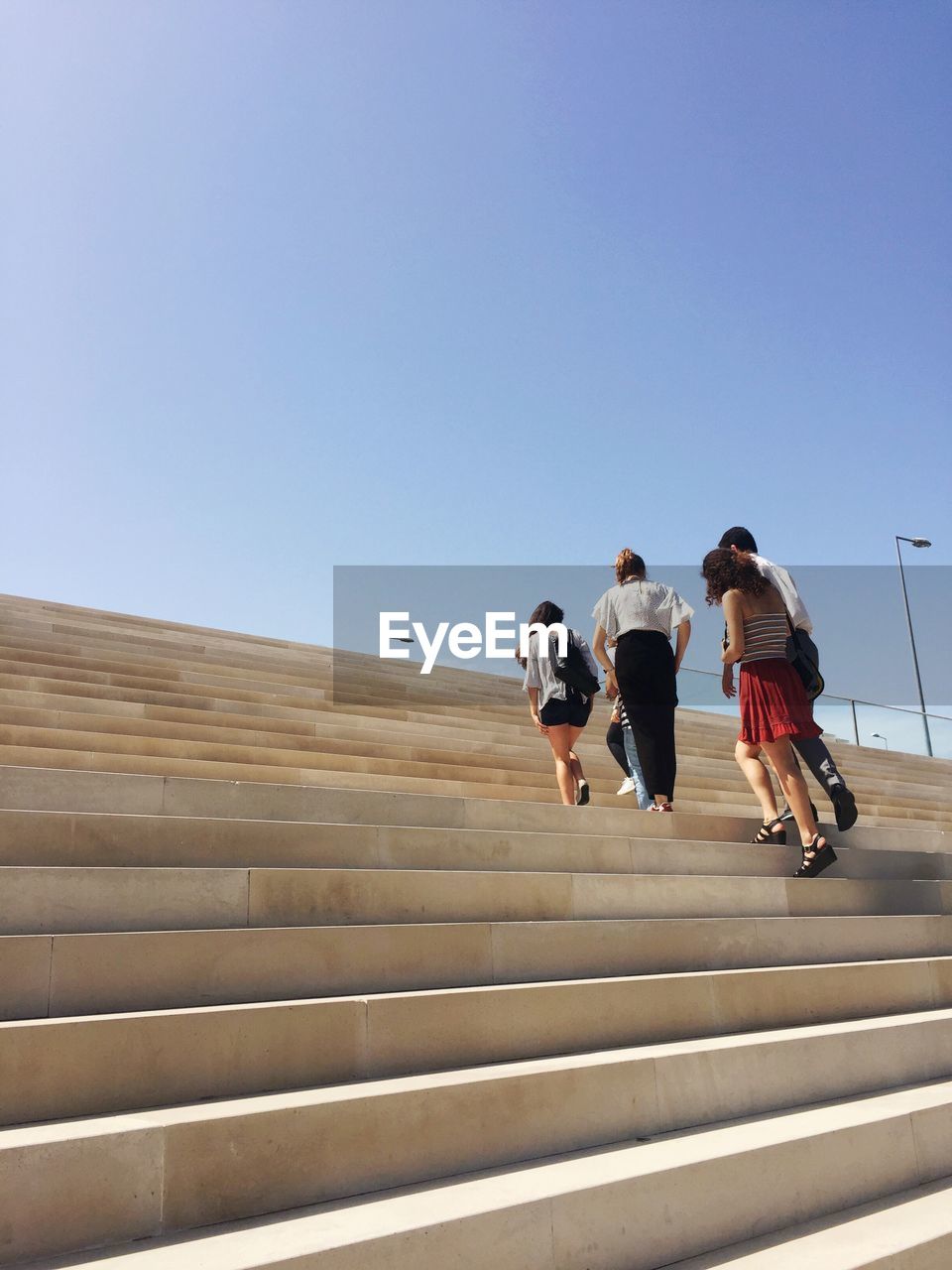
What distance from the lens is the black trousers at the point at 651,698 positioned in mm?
5391

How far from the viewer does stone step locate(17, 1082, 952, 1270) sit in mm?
2004

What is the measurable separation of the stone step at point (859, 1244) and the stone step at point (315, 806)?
86.6 inches

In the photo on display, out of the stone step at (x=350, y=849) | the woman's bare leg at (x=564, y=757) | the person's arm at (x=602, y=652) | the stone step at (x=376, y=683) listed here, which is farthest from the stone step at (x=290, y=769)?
the stone step at (x=376, y=683)

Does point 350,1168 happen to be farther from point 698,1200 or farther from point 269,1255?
point 698,1200

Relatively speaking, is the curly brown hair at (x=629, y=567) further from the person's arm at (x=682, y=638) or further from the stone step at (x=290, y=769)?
the stone step at (x=290, y=769)

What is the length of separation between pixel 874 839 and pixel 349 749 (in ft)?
11.4

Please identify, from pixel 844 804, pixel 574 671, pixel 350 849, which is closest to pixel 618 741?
pixel 574 671

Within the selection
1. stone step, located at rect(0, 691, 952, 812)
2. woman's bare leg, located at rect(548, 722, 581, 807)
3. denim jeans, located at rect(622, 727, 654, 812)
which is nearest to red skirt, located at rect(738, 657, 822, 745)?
denim jeans, located at rect(622, 727, 654, 812)

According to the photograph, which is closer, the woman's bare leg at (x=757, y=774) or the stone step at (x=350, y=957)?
the stone step at (x=350, y=957)

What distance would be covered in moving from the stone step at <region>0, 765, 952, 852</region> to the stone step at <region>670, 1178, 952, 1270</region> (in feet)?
7.22

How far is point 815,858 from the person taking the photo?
15.5ft

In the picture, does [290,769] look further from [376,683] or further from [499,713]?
[376,683]

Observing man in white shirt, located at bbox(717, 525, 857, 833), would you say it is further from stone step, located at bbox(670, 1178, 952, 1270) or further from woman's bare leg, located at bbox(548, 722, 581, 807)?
stone step, located at bbox(670, 1178, 952, 1270)

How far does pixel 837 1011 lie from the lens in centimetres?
393
